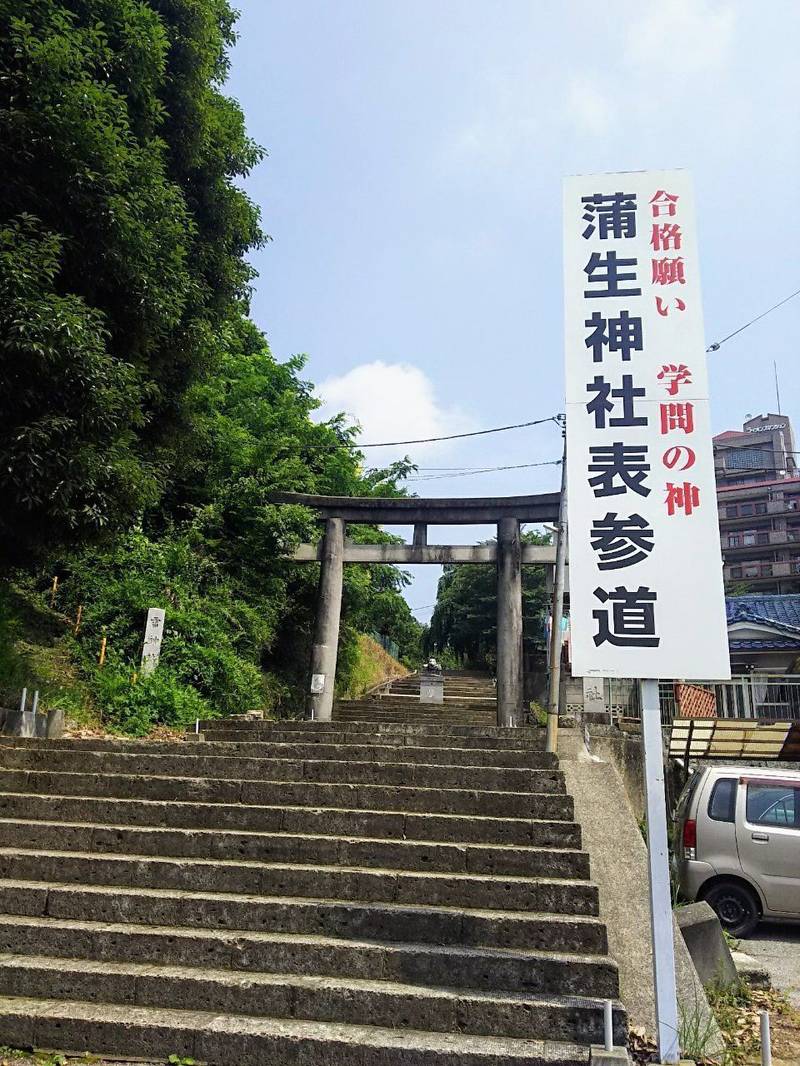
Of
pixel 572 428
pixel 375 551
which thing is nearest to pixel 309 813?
pixel 572 428

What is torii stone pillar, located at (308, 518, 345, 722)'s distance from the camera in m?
15.2

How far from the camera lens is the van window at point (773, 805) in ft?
24.3

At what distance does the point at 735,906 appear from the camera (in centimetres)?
738

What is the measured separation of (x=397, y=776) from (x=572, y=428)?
3515mm

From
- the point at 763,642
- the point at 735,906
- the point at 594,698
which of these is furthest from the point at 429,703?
the point at 735,906

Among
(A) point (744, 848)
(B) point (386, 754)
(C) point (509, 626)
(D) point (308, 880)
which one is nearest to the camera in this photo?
(D) point (308, 880)

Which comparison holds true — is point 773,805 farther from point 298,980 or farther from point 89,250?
point 89,250

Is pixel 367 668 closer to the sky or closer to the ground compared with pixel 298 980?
closer to the sky

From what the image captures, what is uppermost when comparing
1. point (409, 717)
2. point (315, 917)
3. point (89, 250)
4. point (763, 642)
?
point (89, 250)

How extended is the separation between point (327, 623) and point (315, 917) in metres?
11.0

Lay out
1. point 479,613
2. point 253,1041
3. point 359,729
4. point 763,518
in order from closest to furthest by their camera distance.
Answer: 1. point 253,1041
2. point 359,729
3. point 479,613
4. point 763,518

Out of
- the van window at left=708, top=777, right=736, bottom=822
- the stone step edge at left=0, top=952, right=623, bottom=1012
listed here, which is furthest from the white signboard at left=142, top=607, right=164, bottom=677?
the van window at left=708, top=777, right=736, bottom=822

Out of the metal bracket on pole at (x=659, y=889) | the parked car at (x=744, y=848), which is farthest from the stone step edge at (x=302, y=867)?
the parked car at (x=744, y=848)

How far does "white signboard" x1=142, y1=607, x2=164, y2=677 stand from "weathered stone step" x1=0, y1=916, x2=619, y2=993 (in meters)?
7.13
